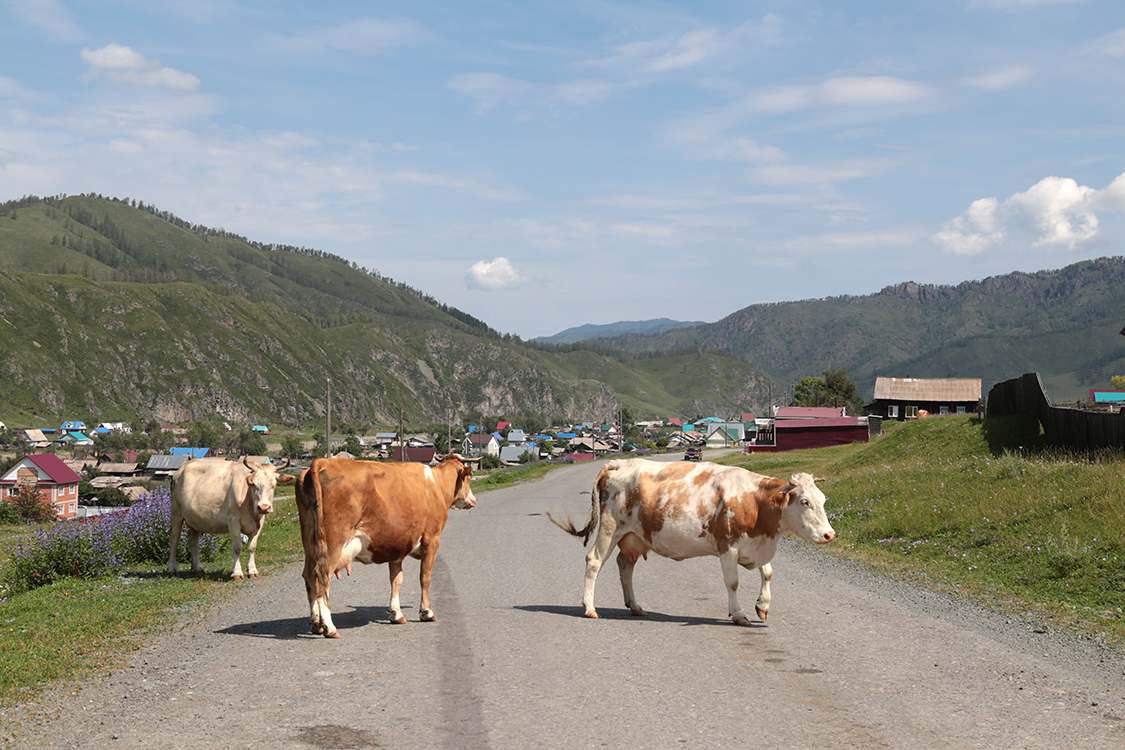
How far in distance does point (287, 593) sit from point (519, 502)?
25.6m

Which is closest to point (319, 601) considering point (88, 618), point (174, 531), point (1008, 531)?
point (88, 618)

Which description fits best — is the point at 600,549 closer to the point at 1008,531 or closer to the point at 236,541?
the point at 236,541

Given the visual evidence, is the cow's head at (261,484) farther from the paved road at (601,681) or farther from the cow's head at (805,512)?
the cow's head at (805,512)

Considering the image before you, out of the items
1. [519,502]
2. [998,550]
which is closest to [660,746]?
[998,550]

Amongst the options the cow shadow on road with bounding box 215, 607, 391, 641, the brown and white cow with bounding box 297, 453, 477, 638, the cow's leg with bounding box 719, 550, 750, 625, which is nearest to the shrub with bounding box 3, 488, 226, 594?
the cow shadow on road with bounding box 215, 607, 391, 641

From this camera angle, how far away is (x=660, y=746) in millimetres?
6410

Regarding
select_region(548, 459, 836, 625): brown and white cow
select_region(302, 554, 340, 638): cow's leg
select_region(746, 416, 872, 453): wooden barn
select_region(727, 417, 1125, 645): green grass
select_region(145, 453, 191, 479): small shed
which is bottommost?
select_region(145, 453, 191, 479): small shed

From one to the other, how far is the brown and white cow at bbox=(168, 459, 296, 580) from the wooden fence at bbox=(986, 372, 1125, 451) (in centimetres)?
2213

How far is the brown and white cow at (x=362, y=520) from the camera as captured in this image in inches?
407

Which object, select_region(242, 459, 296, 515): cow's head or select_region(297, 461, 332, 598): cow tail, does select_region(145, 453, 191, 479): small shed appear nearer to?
select_region(242, 459, 296, 515): cow's head

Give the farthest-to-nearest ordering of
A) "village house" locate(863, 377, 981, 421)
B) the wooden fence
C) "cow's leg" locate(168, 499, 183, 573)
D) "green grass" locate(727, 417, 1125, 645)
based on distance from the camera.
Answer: "village house" locate(863, 377, 981, 421), the wooden fence, "cow's leg" locate(168, 499, 183, 573), "green grass" locate(727, 417, 1125, 645)

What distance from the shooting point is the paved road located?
6.72m

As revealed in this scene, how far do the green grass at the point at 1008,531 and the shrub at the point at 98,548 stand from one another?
1535 cm

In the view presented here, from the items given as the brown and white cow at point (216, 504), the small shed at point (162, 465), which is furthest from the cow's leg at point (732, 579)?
the small shed at point (162, 465)
